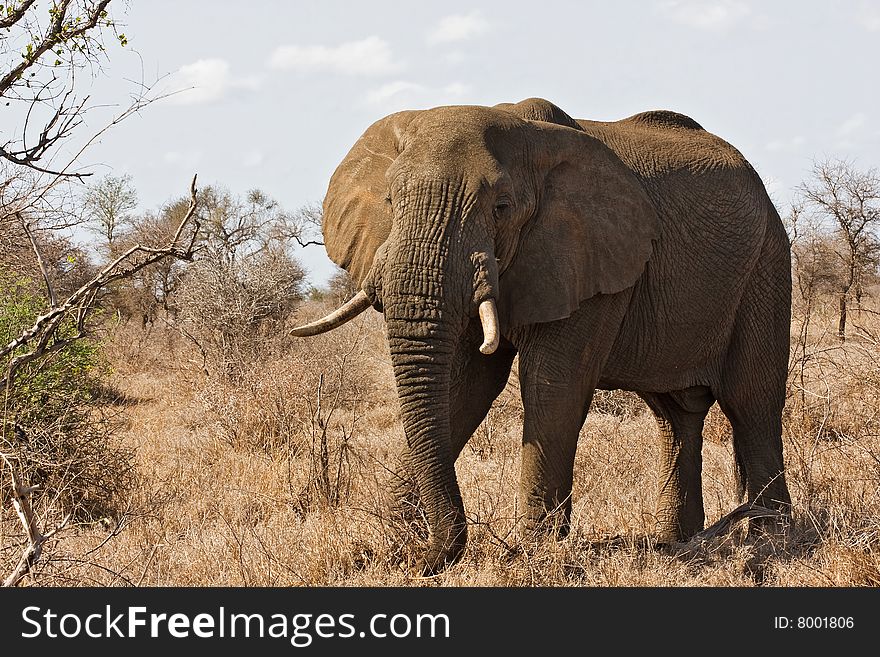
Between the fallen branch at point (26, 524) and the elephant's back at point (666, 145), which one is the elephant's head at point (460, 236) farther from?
the fallen branch at point (26, 524)

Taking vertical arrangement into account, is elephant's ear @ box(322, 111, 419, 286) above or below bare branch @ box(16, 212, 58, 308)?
above

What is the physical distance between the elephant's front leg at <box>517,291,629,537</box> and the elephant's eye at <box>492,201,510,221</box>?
653 mm

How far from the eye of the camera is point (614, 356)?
5949 millimetres

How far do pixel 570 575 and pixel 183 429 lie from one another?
600 cm

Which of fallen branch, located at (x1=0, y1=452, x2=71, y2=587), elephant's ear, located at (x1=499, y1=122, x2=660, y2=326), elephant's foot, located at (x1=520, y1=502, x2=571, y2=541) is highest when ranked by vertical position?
elephant's ear, located at (x1=499, y1=122, x2=660, y2=326)

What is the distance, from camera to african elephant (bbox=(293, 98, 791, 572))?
4926mm

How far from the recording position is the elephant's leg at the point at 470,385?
571 cm

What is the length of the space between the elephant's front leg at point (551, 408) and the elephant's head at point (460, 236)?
0.18 metres

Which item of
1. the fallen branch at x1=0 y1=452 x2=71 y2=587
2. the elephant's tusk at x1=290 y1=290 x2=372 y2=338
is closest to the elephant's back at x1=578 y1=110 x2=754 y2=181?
the elephant's tusk at x1=290 y1=290 x2=372 y2=338

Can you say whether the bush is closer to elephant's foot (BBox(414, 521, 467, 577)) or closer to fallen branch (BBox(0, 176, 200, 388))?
fallen branch (BBox(0, 176, 200, 388))

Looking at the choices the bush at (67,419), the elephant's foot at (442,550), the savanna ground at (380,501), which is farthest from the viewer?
the bush at (67,419)

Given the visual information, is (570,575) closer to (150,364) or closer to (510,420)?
(510,420)

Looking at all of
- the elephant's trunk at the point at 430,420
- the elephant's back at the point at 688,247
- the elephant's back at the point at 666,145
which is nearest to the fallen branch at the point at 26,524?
the elephant's trunk at the point at 430,420

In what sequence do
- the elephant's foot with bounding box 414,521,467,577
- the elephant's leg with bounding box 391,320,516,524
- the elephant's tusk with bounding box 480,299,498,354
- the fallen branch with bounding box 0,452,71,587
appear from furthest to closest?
the elephant's leg with bounding box 391,320,516,524, the elephant's foot with bounding box 414,521,467,577, the elephant's tusk with bounding box 480,299,498,354, the fallen branch with bounding box 0,452,71,587
